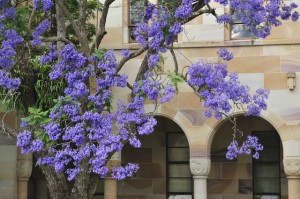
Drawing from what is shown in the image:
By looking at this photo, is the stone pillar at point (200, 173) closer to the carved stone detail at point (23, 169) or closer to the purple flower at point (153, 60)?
the carved stone detail at point (23, 169)

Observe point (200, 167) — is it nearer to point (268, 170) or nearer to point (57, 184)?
point (268, 170)

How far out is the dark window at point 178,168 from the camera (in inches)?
827

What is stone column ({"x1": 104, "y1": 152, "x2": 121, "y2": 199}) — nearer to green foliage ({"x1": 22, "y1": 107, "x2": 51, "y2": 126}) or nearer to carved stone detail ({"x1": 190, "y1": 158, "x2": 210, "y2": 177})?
carved stone detail ({"x1": 190, "y1": 158, "x2": 210, "y2": 177})

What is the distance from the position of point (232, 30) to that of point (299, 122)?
2655mm

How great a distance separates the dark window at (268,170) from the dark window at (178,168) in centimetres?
168

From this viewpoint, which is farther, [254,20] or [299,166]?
[299,166]

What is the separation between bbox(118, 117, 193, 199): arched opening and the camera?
829 inches

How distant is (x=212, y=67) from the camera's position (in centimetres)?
1346

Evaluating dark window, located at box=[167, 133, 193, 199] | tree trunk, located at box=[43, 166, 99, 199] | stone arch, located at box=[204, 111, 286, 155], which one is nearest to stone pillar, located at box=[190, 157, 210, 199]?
stone arch, located at box=[204, 111, 286, 155]

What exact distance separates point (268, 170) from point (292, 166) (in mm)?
2679

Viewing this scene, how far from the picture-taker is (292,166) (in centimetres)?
1802

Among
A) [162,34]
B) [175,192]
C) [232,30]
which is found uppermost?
[232,30]

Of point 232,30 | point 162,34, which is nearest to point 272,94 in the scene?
point 232,30

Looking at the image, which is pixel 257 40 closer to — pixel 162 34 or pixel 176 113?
pixel 176 113
